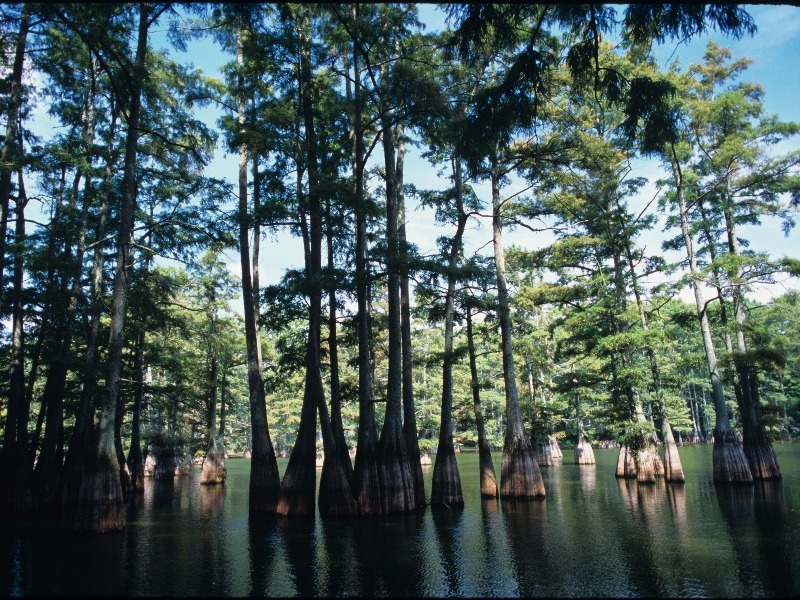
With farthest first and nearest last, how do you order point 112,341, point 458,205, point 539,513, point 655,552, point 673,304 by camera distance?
point 673,304, point 458,205, point 539,513, point 112,341, point 655,552

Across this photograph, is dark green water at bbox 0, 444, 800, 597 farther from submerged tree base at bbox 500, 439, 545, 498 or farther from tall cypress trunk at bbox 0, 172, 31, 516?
tall cypress trunk at bbox 0, 172, 31, 516

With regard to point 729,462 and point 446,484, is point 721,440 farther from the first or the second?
point 446,484

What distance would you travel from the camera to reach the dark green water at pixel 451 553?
8.49m

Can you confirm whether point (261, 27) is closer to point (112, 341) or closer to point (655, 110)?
point (112, 341)

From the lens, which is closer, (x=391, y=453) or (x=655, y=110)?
(x=655, y=110)

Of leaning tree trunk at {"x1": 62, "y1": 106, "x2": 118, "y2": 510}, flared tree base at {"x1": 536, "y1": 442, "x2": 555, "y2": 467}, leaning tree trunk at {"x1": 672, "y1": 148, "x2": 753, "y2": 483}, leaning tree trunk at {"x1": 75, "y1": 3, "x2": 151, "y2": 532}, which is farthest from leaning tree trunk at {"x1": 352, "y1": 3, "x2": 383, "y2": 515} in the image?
flared tree base at {"x1": 536, "y1": 442, "x2": 555, "y2": 467}

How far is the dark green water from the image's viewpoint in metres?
8.49

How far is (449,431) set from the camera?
62.3 ft

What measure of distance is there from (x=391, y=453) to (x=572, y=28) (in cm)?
1245

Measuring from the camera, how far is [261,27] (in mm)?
16422

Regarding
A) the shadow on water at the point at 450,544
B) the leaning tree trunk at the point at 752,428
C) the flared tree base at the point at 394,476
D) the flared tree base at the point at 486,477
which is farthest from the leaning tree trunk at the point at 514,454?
the leaning tree trunk at the point at 752,428

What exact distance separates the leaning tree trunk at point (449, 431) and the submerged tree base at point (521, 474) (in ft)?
5.91

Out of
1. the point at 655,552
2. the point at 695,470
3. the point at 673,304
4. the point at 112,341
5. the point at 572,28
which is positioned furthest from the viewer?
the point at 673,304

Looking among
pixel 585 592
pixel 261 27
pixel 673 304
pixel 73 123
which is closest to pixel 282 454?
pixel 673 304
